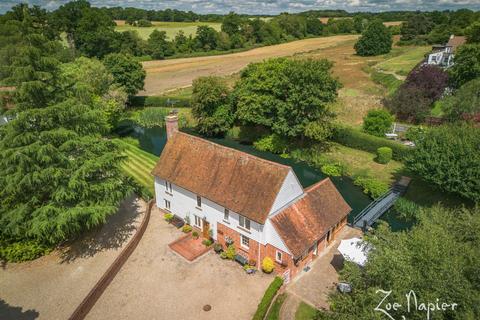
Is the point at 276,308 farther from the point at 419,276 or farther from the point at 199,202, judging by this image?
the point at 419,276

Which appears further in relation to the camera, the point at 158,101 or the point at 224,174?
the point at 158,101

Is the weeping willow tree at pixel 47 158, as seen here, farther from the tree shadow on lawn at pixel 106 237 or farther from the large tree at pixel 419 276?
the large tree at pixel 419 276

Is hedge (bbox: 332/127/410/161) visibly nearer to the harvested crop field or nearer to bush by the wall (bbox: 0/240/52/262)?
bush by the wall (bbox: 0/240/52/262)

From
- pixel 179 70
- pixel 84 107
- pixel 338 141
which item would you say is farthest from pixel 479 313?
pixel 179 70

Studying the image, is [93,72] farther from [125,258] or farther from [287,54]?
[287,54]

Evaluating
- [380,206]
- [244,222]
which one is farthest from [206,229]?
[380,206]
